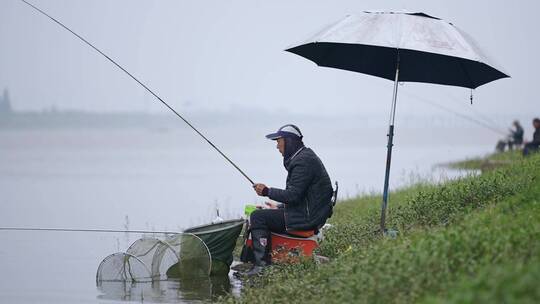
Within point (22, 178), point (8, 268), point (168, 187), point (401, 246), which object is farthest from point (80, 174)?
point (401, 246)

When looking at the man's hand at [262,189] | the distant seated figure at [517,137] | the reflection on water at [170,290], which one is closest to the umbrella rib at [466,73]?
the man's hand at [262,189]

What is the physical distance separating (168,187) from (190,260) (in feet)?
69.4

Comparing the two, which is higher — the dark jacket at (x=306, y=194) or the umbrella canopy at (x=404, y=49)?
the umbrella canopy at (x=404, y=49)

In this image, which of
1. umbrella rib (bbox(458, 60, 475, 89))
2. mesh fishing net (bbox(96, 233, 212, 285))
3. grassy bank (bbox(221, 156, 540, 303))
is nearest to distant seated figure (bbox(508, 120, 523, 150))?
umbrella rib (bbox(458, 60, 475, 89))

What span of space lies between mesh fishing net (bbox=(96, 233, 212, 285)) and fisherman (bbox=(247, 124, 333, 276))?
1.80 feet

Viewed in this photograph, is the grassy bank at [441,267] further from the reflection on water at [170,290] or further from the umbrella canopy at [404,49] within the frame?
the umbrella canopy at [404,49]

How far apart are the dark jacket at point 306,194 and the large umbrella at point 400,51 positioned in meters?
0.98

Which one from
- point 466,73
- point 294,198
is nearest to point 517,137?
point 466,73

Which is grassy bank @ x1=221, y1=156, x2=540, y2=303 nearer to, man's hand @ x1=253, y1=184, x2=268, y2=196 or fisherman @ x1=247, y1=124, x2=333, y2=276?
fisherman @ x1=247, y1=124, x2=333, y2=276

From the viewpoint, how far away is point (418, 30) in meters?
10.6

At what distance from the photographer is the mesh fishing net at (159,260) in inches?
414

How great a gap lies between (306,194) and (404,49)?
6.58 ft

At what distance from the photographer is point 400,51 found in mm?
11859

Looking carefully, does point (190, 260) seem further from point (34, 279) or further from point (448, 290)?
point (448, 290)
